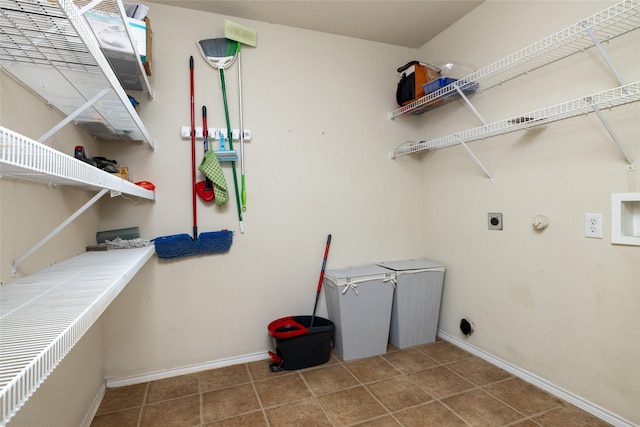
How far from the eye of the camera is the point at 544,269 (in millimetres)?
1852

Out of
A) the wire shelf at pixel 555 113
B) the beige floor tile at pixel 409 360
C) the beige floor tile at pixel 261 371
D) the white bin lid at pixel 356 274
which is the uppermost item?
the wire shelf at pixel 555 113

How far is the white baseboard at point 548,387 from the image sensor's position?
1.56 m

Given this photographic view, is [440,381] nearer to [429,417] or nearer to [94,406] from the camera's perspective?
[429,417]

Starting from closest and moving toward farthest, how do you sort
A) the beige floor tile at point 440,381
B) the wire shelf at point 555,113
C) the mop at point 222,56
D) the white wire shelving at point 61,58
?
the white wire shelving at point 61,58 < the wire shelf at point 555,113 < the beige floor tile at point 440,381 < the mop at point 222,56

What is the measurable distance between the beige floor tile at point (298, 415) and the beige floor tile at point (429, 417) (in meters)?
0.40

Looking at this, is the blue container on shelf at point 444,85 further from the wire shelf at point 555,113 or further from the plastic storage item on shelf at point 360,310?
the plastic storage item on shelf at point 360,310

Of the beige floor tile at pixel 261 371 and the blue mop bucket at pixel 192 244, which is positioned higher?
the blue mop bucket at pixel 192 244

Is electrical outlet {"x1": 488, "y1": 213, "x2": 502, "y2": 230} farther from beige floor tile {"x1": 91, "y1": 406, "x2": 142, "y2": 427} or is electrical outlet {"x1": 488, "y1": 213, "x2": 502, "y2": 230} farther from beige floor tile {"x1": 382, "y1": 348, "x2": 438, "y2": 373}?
beige floor tile {"x1": 91, "y1": 406, "x2": 142, "y2": 427}

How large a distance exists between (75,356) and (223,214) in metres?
1.12

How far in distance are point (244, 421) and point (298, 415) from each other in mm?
284

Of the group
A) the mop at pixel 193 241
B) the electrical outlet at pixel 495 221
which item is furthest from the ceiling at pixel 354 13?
the electrical outlet at pixel 495 221

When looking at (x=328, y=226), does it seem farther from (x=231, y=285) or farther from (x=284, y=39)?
(x=284, y=39)

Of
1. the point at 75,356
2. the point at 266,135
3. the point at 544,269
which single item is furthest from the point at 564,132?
the point at 75,356

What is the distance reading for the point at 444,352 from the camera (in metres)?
2.37
